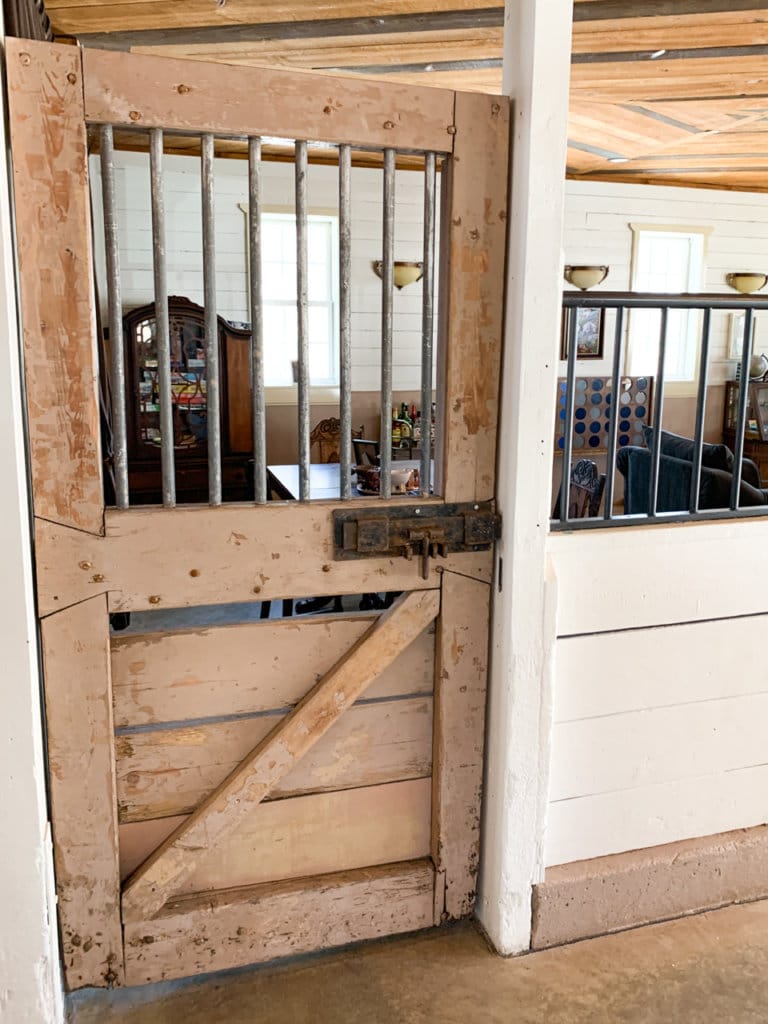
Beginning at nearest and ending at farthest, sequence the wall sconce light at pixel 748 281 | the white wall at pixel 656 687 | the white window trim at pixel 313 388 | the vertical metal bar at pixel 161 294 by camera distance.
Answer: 1. the vertical metal bar at pixel 161 294
2. the white wall at pixel 656 687
3. the white window trim at pixel 313 388
4. the wall sconce light at pixel 748 281

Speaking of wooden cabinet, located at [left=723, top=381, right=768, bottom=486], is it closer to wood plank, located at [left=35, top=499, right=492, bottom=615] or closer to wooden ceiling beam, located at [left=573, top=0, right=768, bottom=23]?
wooden ceiling beam, located at [left=573, top=0, right=768, bottom=23]

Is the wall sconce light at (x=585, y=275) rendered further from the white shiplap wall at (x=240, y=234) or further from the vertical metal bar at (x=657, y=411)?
the vertical metal bar at (x=657, y=411)

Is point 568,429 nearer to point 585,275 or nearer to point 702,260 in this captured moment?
point 585,275

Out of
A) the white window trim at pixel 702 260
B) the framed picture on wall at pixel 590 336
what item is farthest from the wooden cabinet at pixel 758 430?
the framed picture on wall at pixel 590 336

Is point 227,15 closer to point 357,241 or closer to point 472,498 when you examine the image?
point 472,498

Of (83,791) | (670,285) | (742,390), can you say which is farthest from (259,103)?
(670,285)

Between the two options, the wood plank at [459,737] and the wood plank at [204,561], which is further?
the wood plank at [459,737]

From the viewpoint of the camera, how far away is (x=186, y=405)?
5.36 metres

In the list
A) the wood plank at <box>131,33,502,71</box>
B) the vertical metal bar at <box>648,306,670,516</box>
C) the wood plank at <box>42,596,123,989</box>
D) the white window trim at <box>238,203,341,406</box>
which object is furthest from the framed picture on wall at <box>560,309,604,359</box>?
the wood plank at <box>42,596,123,989</box>

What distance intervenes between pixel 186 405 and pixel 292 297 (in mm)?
1466

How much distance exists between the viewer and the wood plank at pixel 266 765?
196cm

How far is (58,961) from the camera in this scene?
6.22ft

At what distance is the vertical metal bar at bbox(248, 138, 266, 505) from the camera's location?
5.88ft

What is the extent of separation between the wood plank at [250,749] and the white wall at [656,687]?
0.40 metres
